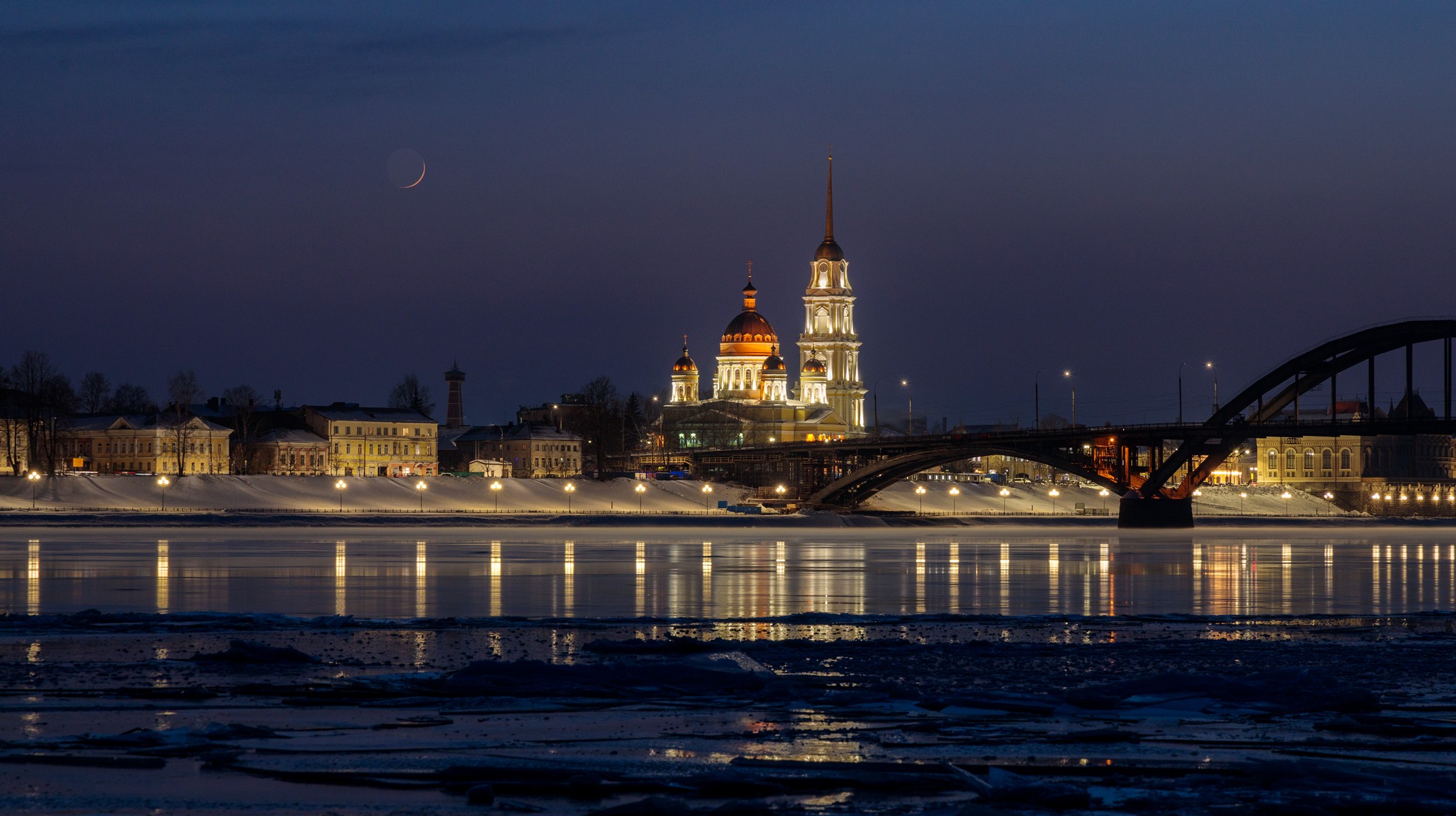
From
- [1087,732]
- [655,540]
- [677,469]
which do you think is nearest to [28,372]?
[677,469]

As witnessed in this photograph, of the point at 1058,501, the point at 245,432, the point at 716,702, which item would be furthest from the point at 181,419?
the point at 716,702

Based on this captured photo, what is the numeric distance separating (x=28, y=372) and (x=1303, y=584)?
375 ft

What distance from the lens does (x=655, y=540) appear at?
6397cm

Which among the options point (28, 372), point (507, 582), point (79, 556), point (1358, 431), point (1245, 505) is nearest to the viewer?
point (507, 582)

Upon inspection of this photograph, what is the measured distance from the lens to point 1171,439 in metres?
106

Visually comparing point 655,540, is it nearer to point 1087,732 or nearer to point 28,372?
point 1087,732

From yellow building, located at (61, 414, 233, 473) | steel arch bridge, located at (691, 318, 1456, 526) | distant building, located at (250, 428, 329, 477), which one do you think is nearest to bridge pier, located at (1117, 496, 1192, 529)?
steel arch bridge, located at (691, 318, 1456, 526)

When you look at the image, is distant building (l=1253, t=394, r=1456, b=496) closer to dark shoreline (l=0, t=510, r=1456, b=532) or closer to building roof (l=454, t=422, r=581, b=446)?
dark shoreline (l=0, t=510, r=1456, b=532)

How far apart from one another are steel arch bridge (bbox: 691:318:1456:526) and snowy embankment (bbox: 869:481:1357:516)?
700 inches

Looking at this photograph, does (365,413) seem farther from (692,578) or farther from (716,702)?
(716,702)

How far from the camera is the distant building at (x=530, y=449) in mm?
187875

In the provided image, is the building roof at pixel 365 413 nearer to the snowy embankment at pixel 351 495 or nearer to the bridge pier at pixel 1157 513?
the snowy embankment at pixel 351 495

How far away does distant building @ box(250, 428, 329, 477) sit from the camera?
506ft

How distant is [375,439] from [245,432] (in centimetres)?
2254
